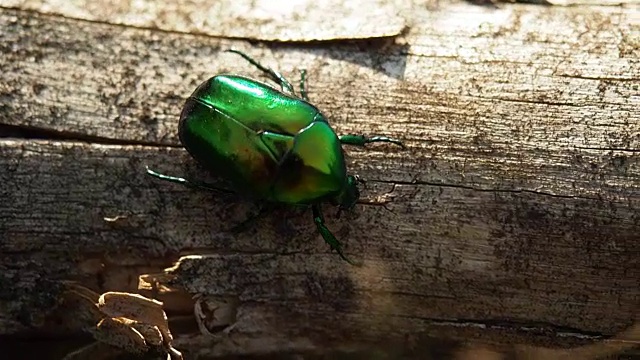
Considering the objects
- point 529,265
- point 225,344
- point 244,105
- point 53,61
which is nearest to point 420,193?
point 529,265

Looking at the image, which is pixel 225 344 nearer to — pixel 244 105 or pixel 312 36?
pixel 244 105

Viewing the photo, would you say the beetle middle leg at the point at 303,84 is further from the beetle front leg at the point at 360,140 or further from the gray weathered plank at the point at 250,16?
the beetle front leg at the point at 360,140

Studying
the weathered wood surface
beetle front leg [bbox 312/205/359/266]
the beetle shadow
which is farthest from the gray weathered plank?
beetle front leg [bbox 312/205/359/266]

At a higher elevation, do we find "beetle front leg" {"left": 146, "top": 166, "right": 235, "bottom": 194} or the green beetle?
the green beetle

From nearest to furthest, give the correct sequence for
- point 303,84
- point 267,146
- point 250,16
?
point 267,146, point 303,84, point 250,16

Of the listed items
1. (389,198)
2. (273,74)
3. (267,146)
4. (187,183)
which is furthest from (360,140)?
(187,183)

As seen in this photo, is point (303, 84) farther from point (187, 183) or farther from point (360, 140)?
point (187, 183)

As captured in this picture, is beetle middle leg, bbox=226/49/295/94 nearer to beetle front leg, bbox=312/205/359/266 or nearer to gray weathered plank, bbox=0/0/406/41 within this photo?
gray weathered plank, bbox=0/0/406/41
